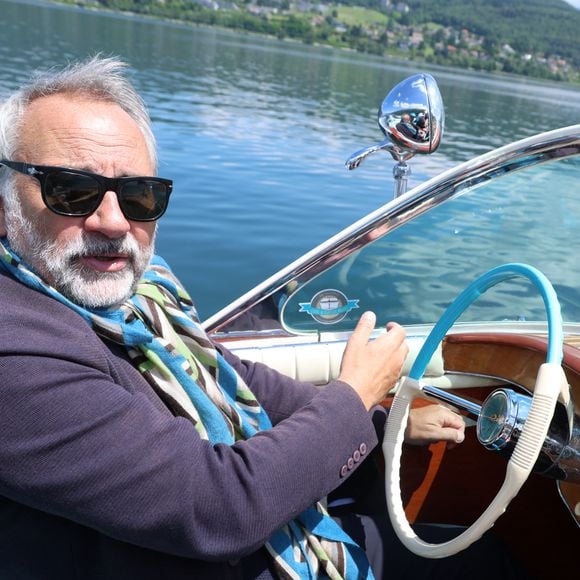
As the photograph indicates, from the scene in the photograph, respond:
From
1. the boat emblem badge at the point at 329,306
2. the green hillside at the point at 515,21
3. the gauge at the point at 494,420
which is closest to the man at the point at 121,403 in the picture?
the gauge at the point at 494,420

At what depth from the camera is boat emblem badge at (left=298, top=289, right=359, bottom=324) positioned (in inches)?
82.6

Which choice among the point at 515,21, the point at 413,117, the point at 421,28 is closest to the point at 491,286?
the point at 413,117

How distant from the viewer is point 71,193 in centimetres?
116

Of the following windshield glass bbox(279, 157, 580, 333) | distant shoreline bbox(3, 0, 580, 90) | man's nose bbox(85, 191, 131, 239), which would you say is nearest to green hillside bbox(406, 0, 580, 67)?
distant shoreline bbox(3, 0, 580, 90)

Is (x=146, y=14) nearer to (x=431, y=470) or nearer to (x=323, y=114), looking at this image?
(x=323, y=114)

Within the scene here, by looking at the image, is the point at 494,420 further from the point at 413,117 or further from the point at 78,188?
the point at 413,117

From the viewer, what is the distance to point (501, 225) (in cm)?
218

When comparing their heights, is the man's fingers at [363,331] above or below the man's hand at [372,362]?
above

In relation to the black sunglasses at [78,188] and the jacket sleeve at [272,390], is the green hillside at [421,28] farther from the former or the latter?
the black sunglasses at [78,188]

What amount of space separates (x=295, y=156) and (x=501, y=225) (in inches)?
400

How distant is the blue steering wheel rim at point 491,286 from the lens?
109cm

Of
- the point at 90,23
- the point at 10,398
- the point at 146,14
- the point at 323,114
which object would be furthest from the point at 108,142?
the point at 146,14

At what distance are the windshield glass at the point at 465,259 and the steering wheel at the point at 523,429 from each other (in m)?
0.67

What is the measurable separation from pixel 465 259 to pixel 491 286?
91 centimetres
